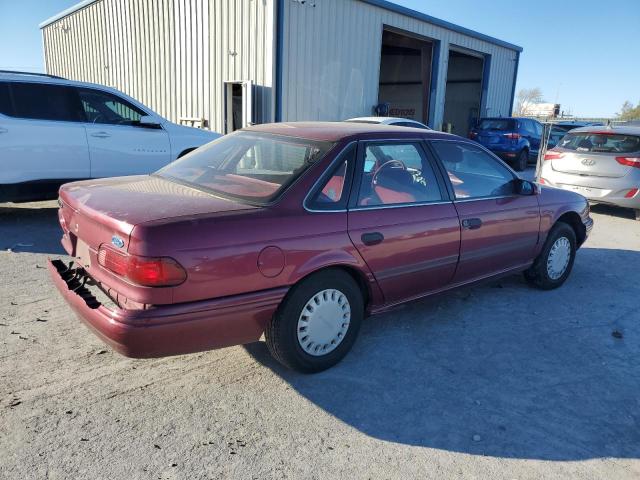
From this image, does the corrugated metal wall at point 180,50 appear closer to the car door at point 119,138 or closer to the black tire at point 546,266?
the car door at point 119,138

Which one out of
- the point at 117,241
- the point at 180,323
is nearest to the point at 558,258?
the point at 180,323

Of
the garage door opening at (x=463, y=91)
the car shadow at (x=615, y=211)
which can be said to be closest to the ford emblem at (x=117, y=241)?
the car shadow at (x=615, y=211)

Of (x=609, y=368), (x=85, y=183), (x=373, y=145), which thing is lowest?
(x=609, y=368)

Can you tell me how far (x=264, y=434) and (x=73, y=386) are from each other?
46.8 inches

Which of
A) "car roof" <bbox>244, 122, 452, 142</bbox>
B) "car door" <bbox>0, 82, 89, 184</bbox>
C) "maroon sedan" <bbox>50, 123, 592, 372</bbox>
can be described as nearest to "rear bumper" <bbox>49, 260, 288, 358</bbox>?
"maroon sedan" <bbox>50, 123, 592, 372</bbox>

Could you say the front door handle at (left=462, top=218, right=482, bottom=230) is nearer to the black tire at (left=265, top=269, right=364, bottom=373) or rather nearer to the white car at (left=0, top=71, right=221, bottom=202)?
the black tire at (left=265, top=269, right=364, bottom=373)

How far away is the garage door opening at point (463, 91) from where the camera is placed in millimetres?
20750

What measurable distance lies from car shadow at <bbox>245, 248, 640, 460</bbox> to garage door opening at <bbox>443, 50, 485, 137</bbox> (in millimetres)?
17211

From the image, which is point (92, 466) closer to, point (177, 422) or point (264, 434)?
point (177, 422)

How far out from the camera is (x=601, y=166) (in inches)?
326

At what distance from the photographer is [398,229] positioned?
3387 mm

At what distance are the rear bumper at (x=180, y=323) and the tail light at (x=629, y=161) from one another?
24.6 feet

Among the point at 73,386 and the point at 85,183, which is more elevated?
the point at 85,183

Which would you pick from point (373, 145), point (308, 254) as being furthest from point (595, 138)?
point (308, 254)
